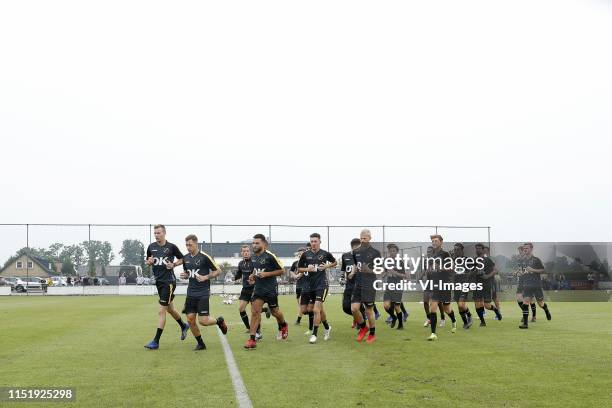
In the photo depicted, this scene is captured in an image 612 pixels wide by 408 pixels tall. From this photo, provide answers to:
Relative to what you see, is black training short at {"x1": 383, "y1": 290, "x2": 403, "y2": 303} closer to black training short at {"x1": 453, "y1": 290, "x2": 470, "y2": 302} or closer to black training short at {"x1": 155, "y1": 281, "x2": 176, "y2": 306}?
black training short at {"x1": 453, "y1": 290, "x2": 470, "y2": 302}

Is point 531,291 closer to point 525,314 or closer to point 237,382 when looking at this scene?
point 525,314

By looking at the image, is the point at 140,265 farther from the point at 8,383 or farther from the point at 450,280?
the point at 8,383

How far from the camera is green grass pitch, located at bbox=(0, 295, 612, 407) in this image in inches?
270

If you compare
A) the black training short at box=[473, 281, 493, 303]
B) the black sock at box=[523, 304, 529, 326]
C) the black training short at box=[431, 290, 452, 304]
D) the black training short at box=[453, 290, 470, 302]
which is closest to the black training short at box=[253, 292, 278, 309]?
the black training short at box=[431, 290, 452, 304]

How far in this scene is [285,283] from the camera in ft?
141

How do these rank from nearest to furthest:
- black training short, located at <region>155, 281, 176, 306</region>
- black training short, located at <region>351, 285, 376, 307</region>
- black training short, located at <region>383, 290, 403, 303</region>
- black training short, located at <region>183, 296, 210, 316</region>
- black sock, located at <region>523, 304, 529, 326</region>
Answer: black training short, located at <region>183, 296, 210, 316</region>, black training short, located at <region>155, 281, 176, 306</region>, black training short, located at <region>351, 285, 376, 307</region>, black training short, located at <region>383, 290, 403, 303</region>, black sock, located at <region>523, 304, 529, 326</region>

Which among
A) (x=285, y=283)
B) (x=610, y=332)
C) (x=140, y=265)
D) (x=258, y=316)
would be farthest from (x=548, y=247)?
(x=258, y=316)

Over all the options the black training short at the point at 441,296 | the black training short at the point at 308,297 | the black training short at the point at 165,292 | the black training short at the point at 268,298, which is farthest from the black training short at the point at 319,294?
the black training short at the point at 165,292

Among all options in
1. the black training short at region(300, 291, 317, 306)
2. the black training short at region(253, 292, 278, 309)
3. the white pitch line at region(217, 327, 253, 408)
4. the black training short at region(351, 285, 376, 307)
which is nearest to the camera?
the white pitch line at region(217, 327, 253, 408)

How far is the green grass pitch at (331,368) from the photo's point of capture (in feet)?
22.5

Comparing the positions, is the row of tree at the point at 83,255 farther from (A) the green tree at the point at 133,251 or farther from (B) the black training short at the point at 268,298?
(B) the black training short at the point at 268,298

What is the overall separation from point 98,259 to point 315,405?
124 feet

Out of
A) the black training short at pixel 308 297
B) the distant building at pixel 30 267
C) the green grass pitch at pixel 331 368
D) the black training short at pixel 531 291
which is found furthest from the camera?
the distant building at pixel 30 267

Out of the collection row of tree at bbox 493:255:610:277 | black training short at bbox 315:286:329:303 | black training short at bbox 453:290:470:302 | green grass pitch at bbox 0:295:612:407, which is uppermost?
black training short at bbox 315:286:329:303
